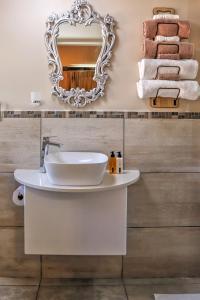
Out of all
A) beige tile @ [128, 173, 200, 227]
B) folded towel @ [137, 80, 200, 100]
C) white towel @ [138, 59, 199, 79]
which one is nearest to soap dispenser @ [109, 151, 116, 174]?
beige tile @ [128, 173, 200, 227]

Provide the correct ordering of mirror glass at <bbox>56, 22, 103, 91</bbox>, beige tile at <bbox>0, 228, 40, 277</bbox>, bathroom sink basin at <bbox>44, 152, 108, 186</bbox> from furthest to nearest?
beige tile at <bbox>0, 228, 40, 277</bbox>, mirror glass at <bbox>56, 22, 103, 91</bbox>, bathroom sink basin at <bbox>44, 152, 108, 186</bbox>

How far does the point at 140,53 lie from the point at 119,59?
17 centimetres

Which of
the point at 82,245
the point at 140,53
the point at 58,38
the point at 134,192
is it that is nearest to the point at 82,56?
the point at 58,38

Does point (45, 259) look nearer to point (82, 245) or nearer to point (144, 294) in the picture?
point (82, 245)

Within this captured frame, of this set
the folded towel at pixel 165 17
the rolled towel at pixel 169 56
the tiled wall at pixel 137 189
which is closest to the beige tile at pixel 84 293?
the tiled wall at pixel 137 189

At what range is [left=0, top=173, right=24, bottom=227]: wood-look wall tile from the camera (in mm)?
2529

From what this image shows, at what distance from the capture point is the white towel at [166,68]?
2.36m

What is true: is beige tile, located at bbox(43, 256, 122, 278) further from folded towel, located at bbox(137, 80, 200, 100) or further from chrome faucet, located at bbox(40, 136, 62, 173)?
folded towel, located at bbox(137, 80, 200, 100)

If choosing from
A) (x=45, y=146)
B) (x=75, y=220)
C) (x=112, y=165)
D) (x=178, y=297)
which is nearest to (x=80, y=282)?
(x=75, y=220)

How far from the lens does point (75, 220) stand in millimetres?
2279

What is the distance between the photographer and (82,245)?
2.30 meters

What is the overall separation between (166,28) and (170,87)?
0.43 meters

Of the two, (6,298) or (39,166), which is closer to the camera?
(6,298)

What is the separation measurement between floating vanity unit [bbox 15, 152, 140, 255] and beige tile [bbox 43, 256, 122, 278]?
30 centimetres
